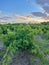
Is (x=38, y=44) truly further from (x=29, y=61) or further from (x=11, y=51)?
(x=11, y=51)

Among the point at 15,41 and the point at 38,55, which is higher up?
the point at 15,41

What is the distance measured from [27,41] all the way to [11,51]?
0.89 m

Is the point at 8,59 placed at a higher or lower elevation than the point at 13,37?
lower

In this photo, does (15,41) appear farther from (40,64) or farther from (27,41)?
(40,64)

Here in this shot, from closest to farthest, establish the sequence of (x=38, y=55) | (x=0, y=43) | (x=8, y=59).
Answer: (x=8, y=59), (x=38, y=55), (x=0, y=43)

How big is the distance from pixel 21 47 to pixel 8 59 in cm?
100

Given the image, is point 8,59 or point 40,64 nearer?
point 8,59

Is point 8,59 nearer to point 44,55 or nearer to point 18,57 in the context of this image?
point 18,57

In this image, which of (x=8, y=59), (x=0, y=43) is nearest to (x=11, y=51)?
(x=8, y=59)

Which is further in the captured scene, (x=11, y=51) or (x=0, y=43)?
(x=0, y=43)

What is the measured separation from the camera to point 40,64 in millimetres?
9141

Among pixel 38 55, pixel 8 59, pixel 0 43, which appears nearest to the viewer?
pixel 8 59

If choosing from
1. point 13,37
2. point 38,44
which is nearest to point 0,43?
point 13,37

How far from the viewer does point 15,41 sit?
8969 mm
